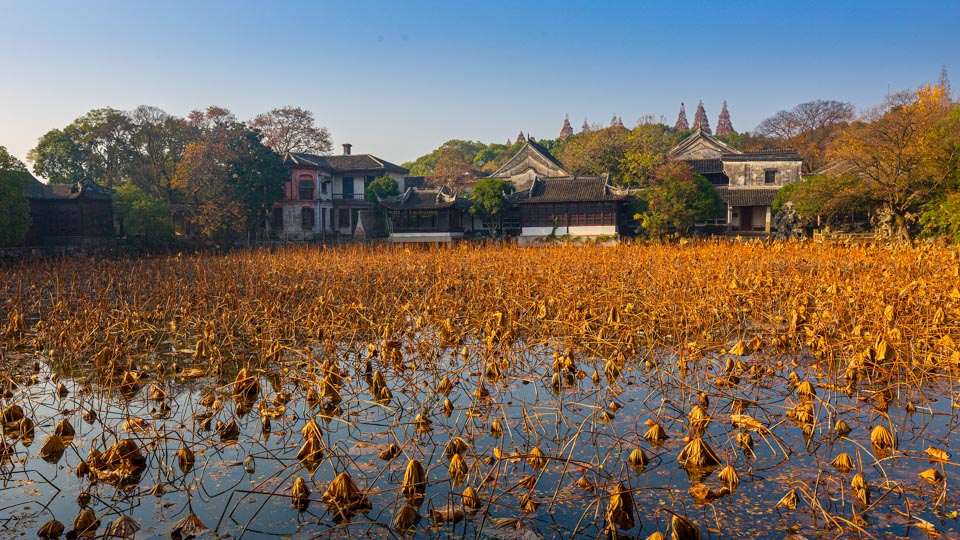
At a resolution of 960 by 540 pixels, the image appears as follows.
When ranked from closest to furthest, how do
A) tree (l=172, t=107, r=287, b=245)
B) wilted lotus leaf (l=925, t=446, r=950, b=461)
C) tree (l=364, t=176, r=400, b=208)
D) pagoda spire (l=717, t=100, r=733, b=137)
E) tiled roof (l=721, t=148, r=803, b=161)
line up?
wilted lotus leaf (l=925, t=446, r=950, b=461), tree (l=172, t=107, r=287, b=245), tree (l=364, t=176, r=400, b=208), tiled roof (l=721, t=148, r=803, b=161), pagoda spire (l=717, t=100, r=733, b=137)

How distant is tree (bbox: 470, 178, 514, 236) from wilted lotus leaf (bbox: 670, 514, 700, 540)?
102 ft

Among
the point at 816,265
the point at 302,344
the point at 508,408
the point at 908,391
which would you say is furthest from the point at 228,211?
the point at 908,391

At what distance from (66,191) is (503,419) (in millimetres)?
31911

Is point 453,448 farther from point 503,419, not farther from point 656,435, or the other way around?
point 656,435

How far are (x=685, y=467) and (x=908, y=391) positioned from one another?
364cm

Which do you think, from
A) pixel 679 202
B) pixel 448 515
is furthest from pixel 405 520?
pixel 679 202

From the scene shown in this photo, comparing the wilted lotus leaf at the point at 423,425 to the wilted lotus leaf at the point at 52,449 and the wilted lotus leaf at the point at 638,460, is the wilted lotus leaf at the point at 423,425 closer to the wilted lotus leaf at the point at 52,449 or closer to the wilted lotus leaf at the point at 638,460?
the wilted lotus leaf at the point at 638,460

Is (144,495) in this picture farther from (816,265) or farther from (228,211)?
(228,211)

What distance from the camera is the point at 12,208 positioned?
21938 mm

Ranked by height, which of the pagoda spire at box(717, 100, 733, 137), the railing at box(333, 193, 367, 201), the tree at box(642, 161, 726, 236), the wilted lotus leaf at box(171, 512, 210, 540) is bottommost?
the wilted lotus leaf at box(171, 512, 210, 540)

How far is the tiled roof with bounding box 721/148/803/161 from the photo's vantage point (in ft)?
129

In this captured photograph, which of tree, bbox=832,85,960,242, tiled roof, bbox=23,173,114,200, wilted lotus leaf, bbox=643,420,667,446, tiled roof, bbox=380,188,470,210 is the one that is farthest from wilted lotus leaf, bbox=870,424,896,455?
tiled roof, bbox=23,173,114,200

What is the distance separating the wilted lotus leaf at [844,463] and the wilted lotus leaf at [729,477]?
89 cm

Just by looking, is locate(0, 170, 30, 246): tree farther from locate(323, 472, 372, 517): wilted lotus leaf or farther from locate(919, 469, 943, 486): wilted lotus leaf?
locate(919, 469, 943, 486): wilted lotus leaf
